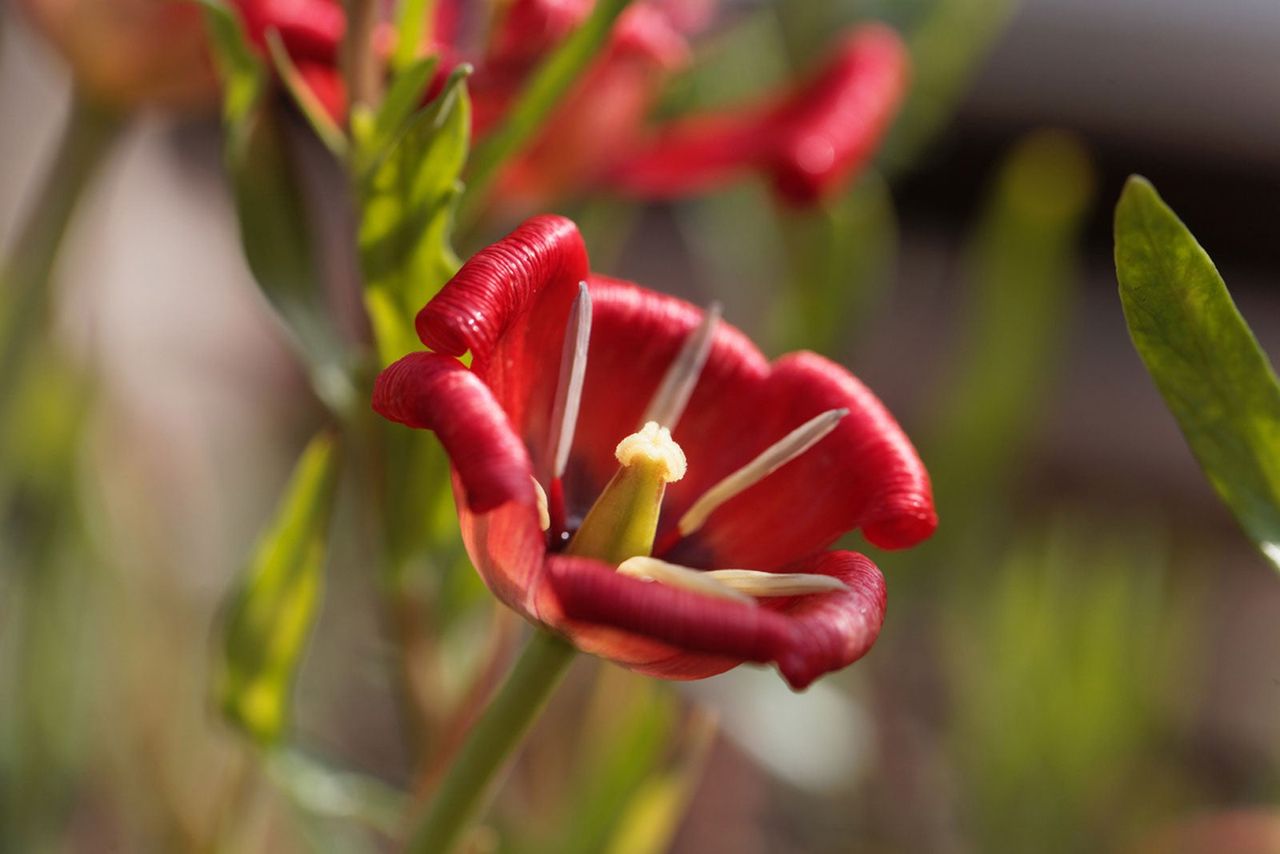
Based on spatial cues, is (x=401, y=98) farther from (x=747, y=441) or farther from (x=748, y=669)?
(x=748, y=669)

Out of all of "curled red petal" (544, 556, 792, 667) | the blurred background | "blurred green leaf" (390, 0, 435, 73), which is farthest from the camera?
the blurred background

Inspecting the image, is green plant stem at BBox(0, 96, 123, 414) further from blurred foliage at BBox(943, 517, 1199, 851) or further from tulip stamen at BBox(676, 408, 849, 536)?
blurred foliage at BBox(943, 517, 1199, 851)

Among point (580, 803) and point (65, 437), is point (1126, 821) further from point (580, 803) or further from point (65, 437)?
point (65, 437)

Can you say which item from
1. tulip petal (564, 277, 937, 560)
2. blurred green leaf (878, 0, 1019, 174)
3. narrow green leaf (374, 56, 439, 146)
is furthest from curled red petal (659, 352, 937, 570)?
blurred green leaf (878, 0, 1019, 174)

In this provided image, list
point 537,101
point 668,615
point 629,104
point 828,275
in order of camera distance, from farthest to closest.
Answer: point 828,275 → point 629,104 → point 537,101 → point 668,615

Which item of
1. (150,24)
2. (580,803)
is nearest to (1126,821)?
(580,803)

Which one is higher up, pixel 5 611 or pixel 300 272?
pixel 300 272

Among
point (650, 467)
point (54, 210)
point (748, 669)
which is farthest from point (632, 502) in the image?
point (748, 669)
